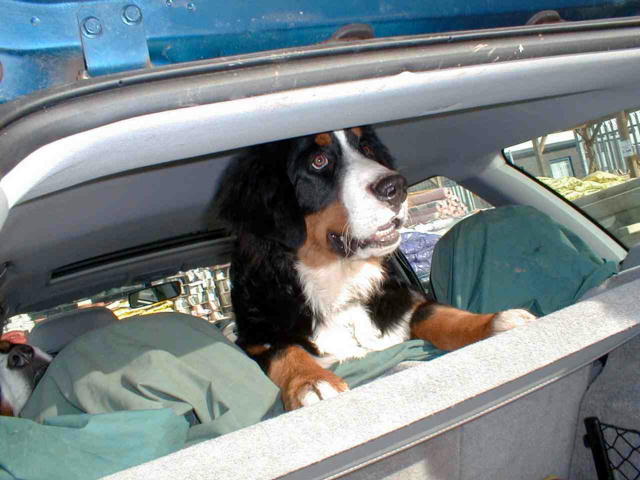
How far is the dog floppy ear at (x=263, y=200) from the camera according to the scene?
7.48 ft

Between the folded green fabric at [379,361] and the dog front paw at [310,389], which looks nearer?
the dog front paw at [310,389]

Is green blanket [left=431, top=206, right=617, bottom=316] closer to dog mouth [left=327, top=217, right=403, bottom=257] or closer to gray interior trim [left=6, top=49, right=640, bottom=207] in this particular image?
dog mouth [left=327, top=217, right=403, bottom=257]

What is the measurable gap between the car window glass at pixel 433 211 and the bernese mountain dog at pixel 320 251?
0.97 meters

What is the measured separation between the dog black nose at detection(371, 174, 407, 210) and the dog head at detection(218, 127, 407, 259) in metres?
0.08

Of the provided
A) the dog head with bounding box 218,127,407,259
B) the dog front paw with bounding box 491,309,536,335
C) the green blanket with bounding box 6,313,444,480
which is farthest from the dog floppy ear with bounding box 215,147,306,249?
the dog front paw with bounding box 491,309,536,335

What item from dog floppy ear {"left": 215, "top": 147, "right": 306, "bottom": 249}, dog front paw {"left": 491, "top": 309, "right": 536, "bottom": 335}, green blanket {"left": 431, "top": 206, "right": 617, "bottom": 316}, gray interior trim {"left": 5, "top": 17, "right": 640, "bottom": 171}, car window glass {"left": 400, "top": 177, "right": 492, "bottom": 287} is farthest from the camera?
car window glass {"left": 400, "top": 177, "right": 492, "bottom": 287}

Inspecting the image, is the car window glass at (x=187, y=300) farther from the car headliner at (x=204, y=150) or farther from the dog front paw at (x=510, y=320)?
the dog front paw at (x=510, y=320)

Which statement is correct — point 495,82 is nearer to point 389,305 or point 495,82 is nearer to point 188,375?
point 188,375

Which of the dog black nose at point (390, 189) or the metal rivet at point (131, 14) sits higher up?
the metal rivet at point (131, 14)

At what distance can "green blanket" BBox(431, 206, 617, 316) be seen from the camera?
2180 millimetres

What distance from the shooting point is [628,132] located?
2689mm

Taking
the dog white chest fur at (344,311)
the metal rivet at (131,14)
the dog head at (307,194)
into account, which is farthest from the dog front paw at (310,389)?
the metal rivet at (131,14)

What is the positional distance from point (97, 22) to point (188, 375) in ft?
2.69

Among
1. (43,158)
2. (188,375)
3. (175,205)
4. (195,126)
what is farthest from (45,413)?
(175,205)
